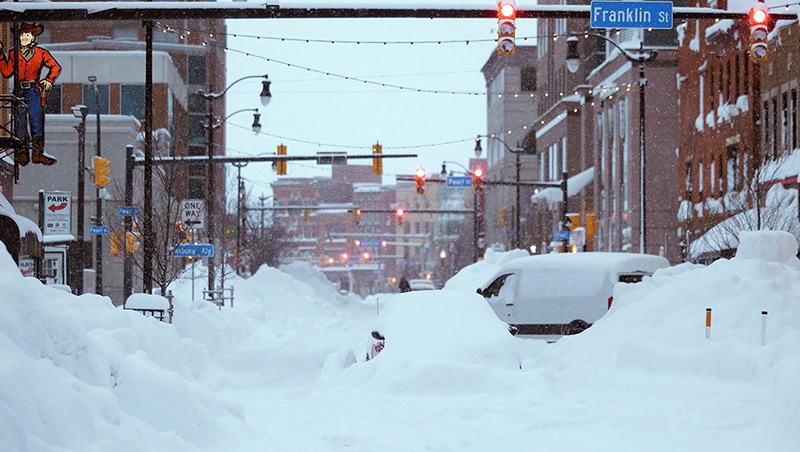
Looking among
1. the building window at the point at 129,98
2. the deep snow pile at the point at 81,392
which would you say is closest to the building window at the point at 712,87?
the building window at the point at 129,98

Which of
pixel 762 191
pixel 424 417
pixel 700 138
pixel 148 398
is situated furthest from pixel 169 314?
pixel 700 138

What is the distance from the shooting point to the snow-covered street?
26.1 feet

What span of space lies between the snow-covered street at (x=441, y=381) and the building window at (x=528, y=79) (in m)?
102

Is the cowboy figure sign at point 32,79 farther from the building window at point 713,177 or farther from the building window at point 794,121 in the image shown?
the building window at point 713,177

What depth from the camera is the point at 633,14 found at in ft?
58.5

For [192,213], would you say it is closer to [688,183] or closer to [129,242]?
[129,242]

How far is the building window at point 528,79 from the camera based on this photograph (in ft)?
404

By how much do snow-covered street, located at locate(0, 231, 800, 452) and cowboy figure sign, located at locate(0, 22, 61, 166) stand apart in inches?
208

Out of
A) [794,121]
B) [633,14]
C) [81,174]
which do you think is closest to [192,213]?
[81,174]

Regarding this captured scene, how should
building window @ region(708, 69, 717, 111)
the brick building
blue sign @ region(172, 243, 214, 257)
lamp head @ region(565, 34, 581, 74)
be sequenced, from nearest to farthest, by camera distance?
lamp head @ region(565, 34, 581, 74), blue sign @ region(172, 243, 214, 257), the brick building, building window @ region(708, 69, 717, 111)

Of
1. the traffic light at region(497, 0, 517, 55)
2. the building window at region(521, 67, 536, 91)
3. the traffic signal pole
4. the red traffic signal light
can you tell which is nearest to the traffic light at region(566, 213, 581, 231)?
the traffic signal pole

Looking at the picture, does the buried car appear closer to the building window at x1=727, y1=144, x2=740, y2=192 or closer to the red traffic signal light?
the red traffic signal light

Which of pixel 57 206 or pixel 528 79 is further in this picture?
pixel 528 79

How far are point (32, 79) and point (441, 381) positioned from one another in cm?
1206
